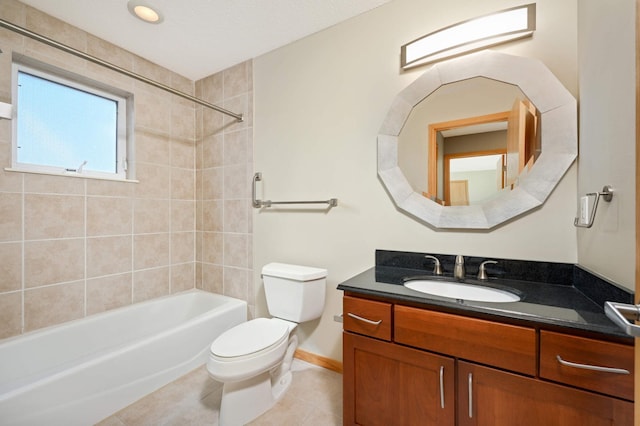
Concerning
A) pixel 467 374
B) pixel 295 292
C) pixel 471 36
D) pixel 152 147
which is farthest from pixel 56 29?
pixel 467 374

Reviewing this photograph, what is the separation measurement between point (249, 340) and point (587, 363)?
138 centimetres

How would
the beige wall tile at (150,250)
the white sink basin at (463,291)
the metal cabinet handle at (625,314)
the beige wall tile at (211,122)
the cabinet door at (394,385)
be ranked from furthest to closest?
the beige wall tile at (211,122) → the beige wall tile at (150,250) → the white sink basin at (463,291) → the cabinet door at (394,385) → the metal cabinet handle at (625,314)

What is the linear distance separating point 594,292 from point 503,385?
1.67 ft

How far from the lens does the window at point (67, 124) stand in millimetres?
1734

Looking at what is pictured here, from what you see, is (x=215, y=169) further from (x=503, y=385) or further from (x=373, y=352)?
(x=503, y=385)

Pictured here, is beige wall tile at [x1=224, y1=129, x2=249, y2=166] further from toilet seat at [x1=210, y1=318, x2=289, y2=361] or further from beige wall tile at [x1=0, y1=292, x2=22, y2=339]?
beige wall tile at [x1=0, y1=292, x2=22, y2=339]

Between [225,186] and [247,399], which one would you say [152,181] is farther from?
[247,399]

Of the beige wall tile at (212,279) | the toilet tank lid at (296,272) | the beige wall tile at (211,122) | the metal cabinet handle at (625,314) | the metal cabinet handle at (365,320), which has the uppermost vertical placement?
the beige wall tile at (211,122)

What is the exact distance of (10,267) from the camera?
63.5 inches

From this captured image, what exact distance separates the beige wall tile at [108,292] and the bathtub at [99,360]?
0.07 meters

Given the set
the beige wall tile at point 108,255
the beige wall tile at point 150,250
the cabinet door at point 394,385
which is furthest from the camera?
the beige wall tile at point 150,250

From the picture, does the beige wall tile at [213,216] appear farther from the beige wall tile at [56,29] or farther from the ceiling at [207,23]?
the beige wall tile at [56,29]

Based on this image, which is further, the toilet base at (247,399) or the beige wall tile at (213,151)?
the beige wall tile at (213,151)

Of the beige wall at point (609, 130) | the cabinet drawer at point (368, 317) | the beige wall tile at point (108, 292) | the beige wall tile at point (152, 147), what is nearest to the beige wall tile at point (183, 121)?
the beige wall tile at point (152, 147)
